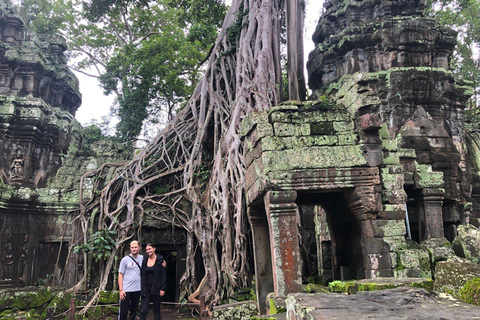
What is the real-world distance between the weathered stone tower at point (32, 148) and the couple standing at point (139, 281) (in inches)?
174

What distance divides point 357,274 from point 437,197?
299cm

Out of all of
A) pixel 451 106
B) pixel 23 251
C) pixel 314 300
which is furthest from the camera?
pixel 451 106

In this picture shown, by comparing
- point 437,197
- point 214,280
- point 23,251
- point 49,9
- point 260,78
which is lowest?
point 214,280

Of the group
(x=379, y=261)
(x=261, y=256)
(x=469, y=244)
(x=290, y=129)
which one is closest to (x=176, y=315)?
(x=261, y=256)

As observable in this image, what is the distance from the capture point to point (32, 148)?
38.1 ft

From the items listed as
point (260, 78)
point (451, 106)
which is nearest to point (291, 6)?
point (260, 78)

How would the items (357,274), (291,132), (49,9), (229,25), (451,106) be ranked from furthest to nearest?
(49,9), (451,106), (229,25), (357,274), (291,132)

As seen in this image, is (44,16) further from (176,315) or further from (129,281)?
(129,281)

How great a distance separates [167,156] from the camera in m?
9.20

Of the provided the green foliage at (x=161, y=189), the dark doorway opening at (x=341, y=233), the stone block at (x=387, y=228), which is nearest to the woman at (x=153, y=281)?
the dark doorway opening at (x=341, y=233)

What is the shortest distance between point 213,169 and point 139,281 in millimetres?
3303

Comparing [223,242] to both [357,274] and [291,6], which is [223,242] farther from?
[291,6]

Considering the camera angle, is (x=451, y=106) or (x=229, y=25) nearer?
(x=229, y=25)

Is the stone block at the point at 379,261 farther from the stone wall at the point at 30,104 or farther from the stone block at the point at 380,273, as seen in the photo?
the stone wall at the point at 30,104
